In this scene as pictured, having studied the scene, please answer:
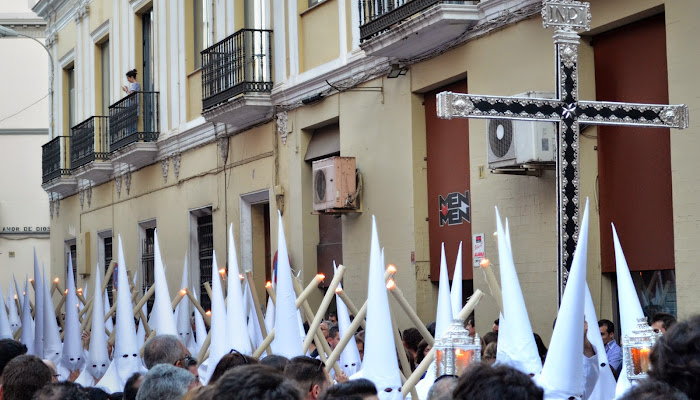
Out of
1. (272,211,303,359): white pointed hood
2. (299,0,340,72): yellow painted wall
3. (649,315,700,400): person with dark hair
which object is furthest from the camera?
(299,0,340,72): yellow painted wall

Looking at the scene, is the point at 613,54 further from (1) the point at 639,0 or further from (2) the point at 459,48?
(2) the point at 459,48

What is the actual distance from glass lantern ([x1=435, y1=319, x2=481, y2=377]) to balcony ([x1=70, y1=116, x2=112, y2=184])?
57.3 ft

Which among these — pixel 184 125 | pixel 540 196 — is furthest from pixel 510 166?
pixel 184 125

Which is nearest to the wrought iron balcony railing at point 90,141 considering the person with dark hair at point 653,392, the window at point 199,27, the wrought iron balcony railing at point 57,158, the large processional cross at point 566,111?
the wrought iron balcony railing at point 57,158

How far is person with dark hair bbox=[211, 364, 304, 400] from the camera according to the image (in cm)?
300

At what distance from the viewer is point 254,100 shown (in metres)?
15.4

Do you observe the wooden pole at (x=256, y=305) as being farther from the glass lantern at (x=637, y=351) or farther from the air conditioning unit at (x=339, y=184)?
the air conditioning unit at (x=339, y=184)

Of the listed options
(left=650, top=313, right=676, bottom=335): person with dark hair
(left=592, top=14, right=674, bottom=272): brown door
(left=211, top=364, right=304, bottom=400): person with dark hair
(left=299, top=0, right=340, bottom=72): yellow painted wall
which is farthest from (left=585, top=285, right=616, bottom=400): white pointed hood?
(left=299, top=0, right=340, bottom=72): yellow painted wall

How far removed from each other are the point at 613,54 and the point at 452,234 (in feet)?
9.68

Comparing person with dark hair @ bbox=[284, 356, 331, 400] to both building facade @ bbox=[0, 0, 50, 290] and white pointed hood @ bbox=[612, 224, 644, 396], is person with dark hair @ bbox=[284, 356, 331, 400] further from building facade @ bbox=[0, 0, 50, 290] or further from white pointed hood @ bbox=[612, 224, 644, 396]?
building facade @ bbox=[0, 0, 50, 290]

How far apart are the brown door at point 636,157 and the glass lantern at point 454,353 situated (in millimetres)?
4086

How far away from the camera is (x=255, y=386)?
119 inches

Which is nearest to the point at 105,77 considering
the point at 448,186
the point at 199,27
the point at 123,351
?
the point at 199,27

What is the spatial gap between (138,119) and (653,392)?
59.6 ft
